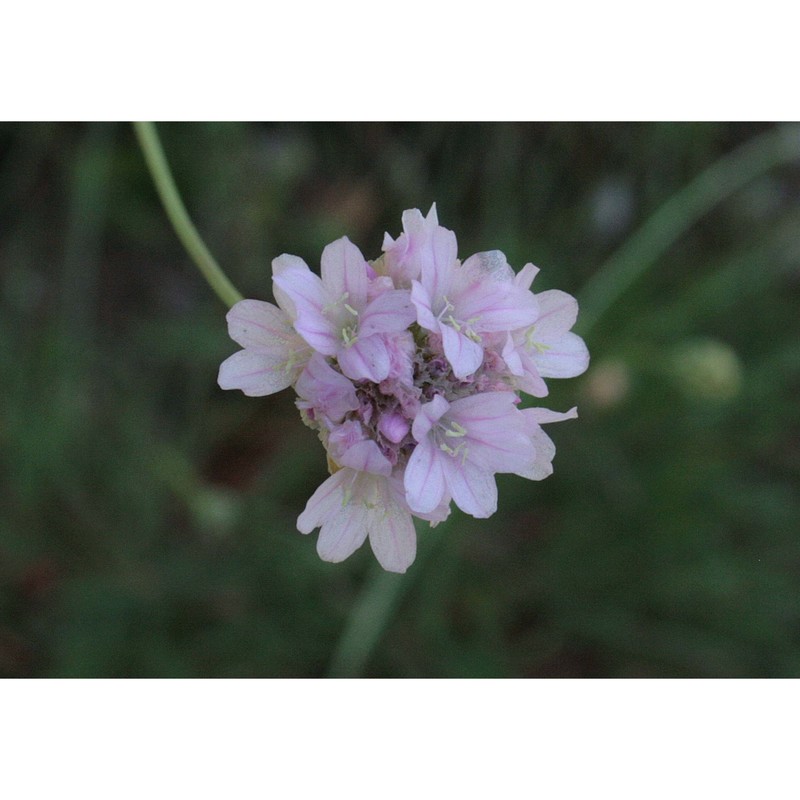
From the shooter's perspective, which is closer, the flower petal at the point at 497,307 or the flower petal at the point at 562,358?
the flower petal at the point at 497,307

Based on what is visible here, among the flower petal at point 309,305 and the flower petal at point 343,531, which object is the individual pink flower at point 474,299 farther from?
the flower petal at point 343,531

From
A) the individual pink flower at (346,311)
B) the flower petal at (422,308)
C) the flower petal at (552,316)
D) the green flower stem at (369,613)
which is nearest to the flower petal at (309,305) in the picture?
the individual pink flower at (346,311)

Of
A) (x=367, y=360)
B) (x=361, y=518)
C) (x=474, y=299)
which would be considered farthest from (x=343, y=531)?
(x=474, y=299)

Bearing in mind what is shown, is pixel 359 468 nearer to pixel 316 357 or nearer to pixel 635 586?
pixel 316 357

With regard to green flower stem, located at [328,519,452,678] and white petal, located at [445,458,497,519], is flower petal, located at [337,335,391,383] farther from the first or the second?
green flower stem, located at [328,519,452,678]

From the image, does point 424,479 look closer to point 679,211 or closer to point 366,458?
point 366,458

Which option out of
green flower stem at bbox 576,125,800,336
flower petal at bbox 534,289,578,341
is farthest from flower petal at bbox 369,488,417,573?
green flower stem at bbox 576,125,800,336
